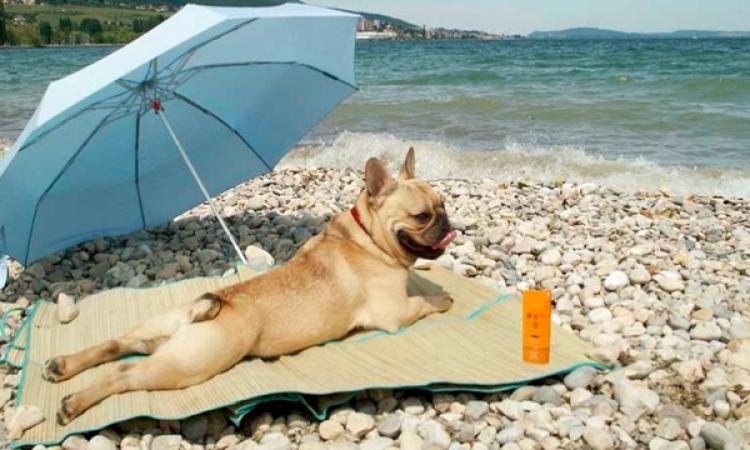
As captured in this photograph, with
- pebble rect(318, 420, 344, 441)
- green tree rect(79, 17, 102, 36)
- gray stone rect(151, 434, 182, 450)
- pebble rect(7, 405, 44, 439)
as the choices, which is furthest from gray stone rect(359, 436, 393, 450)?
green tree rect(79, 17, 102, 36)

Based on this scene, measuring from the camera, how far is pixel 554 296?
19.5ft

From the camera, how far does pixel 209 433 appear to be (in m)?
4.11

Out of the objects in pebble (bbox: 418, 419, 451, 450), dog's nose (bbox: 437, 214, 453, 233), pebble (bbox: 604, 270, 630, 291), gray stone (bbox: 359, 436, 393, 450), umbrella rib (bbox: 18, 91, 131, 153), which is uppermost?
umbrella rib (bbox: 18, 91, 131, 153)

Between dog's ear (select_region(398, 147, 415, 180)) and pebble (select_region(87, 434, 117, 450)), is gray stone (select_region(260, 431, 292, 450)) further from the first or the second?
dog's ear (select_region(398, 147, 415, 180))

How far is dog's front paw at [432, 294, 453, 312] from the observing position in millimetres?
5207

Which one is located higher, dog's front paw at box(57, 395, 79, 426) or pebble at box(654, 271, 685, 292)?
pebble at box(654, 271, 685, 292)

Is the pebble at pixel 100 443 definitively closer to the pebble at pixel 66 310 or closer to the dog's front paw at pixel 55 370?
the dog's front paw at pixel 55 370

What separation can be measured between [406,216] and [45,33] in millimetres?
99384

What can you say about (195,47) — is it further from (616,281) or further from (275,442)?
(616,281)

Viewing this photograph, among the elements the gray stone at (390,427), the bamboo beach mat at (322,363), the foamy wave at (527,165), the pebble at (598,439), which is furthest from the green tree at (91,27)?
the pebble at (598,439)

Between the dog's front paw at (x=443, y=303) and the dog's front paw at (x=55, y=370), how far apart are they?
8.10 ft

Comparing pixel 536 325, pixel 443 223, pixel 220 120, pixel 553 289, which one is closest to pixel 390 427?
pixel 536 325

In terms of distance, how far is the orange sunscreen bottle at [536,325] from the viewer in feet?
14.3

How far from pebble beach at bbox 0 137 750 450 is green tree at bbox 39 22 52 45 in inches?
3659
